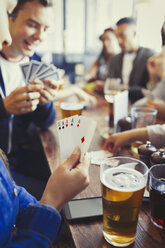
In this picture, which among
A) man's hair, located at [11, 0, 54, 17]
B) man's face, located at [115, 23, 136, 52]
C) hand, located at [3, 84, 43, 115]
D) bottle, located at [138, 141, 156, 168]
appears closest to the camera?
bottle, located at [138, 141, 156, 168]

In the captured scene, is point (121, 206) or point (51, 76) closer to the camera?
point (121, 206)

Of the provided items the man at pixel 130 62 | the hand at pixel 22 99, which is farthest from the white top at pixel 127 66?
the hand at pixel 22 99

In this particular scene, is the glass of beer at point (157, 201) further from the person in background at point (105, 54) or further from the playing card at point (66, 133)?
the person in background at point (105, 54)

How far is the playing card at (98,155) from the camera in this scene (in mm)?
1139

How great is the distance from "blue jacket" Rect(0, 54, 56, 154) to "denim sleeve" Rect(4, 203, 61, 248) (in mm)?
910

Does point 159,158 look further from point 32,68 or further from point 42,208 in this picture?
point 32,68

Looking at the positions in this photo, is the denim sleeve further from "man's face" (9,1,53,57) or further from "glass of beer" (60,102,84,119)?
"man's face" (9,1,53,57)

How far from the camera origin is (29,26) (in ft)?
5.11

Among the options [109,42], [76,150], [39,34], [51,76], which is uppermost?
[39,34]

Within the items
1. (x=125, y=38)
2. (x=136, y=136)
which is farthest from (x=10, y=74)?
(x=125, y=38)

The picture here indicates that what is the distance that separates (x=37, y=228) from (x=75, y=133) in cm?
30

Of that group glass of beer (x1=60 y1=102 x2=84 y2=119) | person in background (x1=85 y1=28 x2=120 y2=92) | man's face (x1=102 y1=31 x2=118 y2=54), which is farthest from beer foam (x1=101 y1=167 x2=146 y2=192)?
man's face (x1=102 y1=31 x2=118 y2=54)

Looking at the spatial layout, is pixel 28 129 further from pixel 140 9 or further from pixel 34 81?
pixel 140 9

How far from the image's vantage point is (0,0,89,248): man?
0.67m
